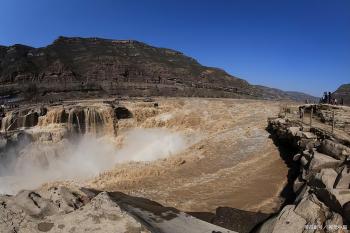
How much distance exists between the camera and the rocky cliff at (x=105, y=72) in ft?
185

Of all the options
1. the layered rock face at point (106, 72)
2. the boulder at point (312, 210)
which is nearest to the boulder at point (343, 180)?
the boulder at point (312, 210)

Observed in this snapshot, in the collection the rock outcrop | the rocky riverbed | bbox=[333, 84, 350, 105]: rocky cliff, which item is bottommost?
the rocky riverbed

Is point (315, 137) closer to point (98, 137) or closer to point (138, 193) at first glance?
point (138, 193)

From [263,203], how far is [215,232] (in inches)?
272

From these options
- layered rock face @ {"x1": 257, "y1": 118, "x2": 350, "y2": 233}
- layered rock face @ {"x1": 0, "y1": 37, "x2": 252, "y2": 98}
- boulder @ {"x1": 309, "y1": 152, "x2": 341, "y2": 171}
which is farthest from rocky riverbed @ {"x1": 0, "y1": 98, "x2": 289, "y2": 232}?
layered rock face @ {"x1": 0, "y1": 37, "x2": 252, "y2": 98}

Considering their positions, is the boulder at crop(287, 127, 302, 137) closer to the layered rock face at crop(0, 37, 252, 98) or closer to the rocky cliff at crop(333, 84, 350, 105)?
the rocky cliff at crop(333, 84, 350, 105)

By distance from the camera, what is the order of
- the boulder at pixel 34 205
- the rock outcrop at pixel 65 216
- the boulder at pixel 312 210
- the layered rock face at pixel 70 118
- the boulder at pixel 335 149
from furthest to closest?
the layered rock face at pixel 70 118 < the boulder at pixel 335 149 < the boulder at pixel 312 210 < the boulder at pixel 34 205 < the rock outcrop at pixel 65 216

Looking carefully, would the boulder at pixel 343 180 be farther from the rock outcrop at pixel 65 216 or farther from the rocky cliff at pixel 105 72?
the rocky cliff at pixel 105 72

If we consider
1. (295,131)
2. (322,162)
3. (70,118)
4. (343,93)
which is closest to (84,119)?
(70,118)

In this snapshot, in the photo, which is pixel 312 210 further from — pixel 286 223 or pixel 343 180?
pixel 343 180

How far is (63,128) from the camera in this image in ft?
91.3

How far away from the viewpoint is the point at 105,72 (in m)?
68.3

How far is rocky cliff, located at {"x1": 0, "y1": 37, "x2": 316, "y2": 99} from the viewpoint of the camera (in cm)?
5644

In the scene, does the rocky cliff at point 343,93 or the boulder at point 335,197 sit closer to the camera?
the boulder at point 335,197
